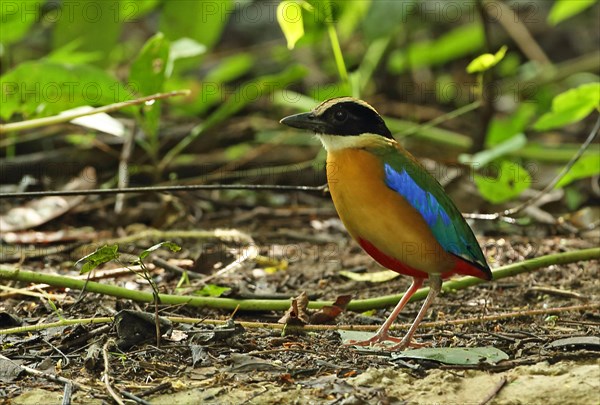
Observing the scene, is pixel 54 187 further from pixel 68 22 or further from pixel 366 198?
pixel 366 198

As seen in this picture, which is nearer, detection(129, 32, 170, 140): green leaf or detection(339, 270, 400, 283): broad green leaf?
detection(339, 270, 400, 283): broad green leaf

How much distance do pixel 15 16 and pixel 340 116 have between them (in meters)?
2.79

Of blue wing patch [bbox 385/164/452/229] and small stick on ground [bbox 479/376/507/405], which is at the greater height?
blue wing patch [bbox 385/164/452/229]

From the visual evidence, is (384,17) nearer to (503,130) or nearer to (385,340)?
(503,130)

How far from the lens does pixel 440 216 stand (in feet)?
12.5

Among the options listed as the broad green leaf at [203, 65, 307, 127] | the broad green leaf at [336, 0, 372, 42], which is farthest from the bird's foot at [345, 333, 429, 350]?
the broad green leaf at [336, 0, 372, 42]

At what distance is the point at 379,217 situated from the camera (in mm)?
3711

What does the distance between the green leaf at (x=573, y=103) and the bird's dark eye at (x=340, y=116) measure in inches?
62.2

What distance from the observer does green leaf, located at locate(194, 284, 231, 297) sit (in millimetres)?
4203

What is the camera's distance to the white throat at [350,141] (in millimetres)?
3916

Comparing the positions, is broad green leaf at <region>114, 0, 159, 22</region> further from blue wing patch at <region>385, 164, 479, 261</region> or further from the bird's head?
blue wing patch at <region>385, 164, 479, 261</region>

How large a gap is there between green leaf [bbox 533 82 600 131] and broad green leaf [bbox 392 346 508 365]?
6.55 ft

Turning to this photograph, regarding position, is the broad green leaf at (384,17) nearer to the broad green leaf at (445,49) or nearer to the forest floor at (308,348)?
the forest floor at (308,348)

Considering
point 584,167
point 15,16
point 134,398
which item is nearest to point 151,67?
point 15,16
